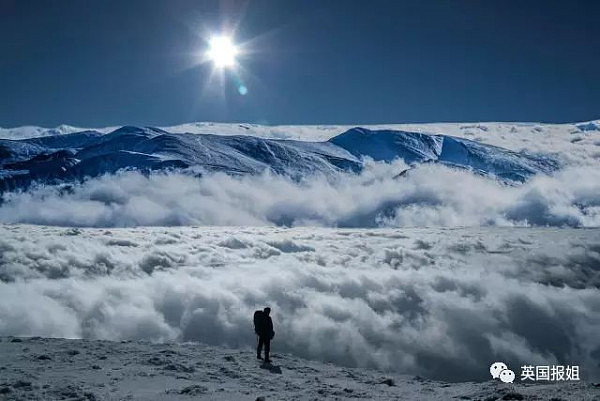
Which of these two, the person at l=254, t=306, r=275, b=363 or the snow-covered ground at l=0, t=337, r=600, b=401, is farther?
the person at l=254, t=306, r=275, b=363

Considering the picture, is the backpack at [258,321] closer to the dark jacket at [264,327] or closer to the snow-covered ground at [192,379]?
the dark jacket at [264,327]

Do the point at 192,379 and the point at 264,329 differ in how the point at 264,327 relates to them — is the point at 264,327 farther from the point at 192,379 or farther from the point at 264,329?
the point at 192,379

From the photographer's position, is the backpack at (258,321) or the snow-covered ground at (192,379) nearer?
the snow-covered ground at (192,379)

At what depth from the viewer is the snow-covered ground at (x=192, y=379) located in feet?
59.1

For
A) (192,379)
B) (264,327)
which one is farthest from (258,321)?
(192,379)

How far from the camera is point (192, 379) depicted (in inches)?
840

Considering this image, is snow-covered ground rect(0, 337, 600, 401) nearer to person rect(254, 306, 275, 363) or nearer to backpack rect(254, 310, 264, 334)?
person rect(254, 306, 275, 363)

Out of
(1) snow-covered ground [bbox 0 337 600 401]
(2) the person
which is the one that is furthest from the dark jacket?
(1) snow-covered ground [bbox 0 337 600 401]

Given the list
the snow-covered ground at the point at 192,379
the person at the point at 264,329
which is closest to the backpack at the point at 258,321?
the person at the point at 264,329

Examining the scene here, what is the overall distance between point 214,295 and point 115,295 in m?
39.9

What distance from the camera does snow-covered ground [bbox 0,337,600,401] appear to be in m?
18.0

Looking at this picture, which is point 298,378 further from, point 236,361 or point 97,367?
point 97,367

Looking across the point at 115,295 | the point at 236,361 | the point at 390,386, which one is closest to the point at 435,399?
the point at 390,386

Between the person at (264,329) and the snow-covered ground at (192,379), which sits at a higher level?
the person at (264,329)
